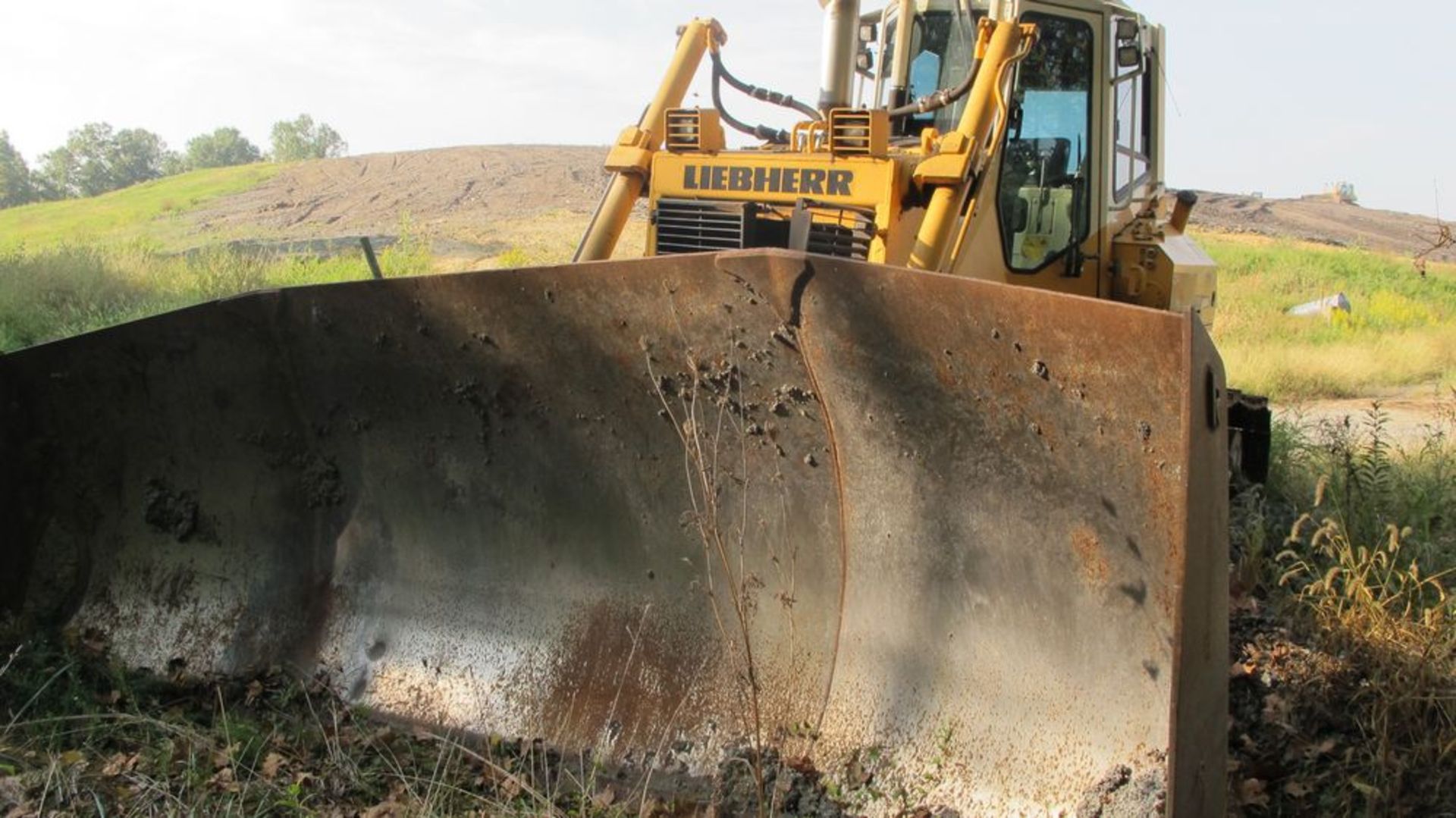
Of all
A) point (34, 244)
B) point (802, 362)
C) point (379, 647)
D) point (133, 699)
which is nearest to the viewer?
point (802, 362)

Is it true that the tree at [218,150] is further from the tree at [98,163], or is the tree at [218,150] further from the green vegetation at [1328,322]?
the green vegetation at [1328,322]

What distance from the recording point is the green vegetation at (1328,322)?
42.3 feet

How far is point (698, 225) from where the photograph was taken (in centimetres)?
508

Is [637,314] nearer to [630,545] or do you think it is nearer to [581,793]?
[630,545]

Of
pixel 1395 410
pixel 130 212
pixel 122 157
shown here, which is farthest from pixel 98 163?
pixel 1395 410

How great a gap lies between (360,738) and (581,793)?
0.76 metres

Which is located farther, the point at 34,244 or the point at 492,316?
the point at 34,244

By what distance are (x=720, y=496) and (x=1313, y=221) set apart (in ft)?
126

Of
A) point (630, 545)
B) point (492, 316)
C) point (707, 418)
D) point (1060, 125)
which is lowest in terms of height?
point (630, 545)

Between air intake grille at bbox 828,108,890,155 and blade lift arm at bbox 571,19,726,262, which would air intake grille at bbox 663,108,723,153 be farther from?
air intake grille at bbox 828,108,890,155

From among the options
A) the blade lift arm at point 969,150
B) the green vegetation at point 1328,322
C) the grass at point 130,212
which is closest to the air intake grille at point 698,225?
the blade lift arm at point 969,150

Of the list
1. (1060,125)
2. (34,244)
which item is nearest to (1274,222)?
(34,244)

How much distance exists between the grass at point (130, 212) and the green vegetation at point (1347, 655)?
25.9 metres

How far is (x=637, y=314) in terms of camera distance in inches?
132
